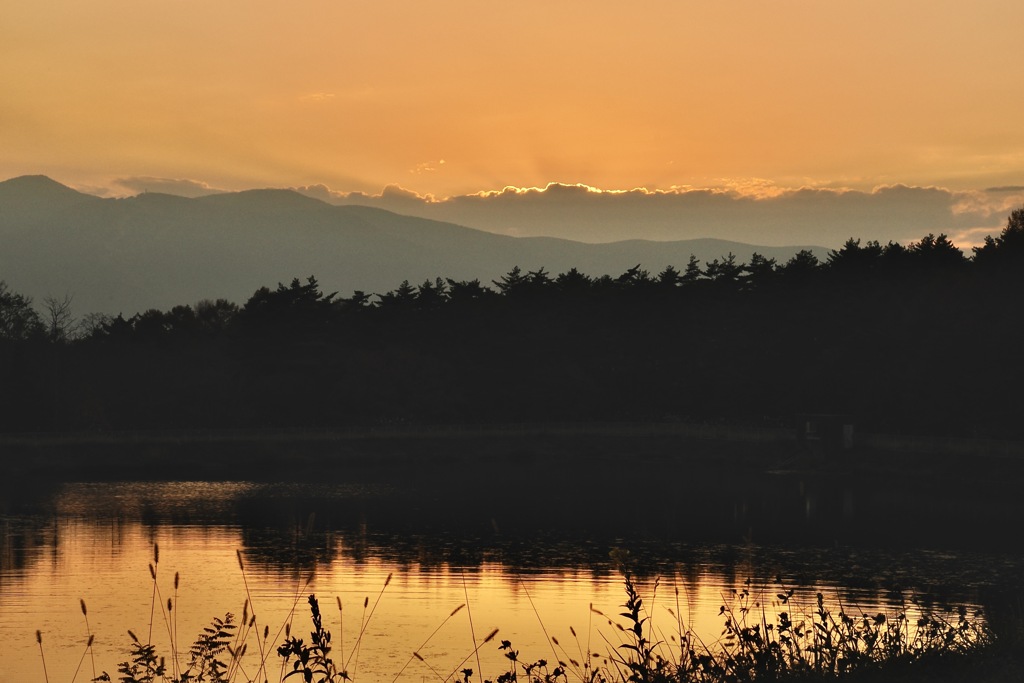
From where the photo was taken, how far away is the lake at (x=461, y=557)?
3222 cm

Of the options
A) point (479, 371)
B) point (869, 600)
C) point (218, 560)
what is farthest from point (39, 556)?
point (479, 371)

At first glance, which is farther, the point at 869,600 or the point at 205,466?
the point at 205,466

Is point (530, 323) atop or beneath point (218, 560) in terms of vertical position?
atop

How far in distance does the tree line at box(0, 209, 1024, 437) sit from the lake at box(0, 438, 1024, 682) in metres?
18.2

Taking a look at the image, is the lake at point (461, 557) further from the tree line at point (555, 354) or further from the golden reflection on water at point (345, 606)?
the tree line at point (555, 354)

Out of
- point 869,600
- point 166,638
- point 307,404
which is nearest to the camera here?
point 166,638

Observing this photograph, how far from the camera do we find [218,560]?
5000 cm

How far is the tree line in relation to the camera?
102 meters

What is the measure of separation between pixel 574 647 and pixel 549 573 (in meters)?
14.8

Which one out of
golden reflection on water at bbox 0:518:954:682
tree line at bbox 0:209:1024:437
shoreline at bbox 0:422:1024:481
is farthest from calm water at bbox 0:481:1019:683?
tree line at bbox 0:209:1024:437

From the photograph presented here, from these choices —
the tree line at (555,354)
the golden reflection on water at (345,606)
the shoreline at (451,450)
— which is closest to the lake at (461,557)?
the golden reflection on water at (345,606)

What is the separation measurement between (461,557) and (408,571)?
4.18 meters

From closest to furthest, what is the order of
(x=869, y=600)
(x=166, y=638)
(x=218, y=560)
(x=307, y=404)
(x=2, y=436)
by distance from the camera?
(x=166, y=638) < (x=869, y=600) < (x=218, y=560) < (x=2, y=436) < (x=307, y=404)

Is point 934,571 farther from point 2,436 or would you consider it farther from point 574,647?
point 2,436
